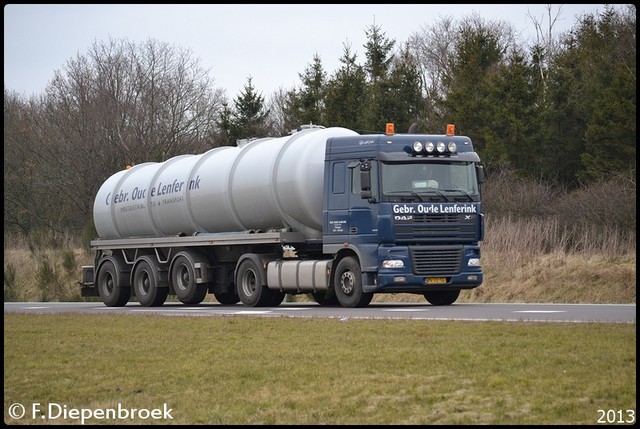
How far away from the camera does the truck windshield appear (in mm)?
23297

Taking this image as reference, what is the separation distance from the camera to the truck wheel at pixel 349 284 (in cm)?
2372

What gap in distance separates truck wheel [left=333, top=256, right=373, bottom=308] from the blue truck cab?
0.06 feet

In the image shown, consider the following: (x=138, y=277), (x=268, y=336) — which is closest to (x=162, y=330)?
(x=268, y=336)

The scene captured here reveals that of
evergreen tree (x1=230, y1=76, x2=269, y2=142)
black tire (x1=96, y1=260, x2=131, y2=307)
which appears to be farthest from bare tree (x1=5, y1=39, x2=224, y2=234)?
black tire (x1=96, y1=260, x2=131, y2=307)

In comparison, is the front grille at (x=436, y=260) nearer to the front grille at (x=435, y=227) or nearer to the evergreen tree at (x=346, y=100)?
the front grille at (x=435, y=227)

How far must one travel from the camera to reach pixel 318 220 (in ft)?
81.7

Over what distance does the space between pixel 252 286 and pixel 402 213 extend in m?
4.94

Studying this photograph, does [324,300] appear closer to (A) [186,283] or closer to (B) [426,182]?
(A) [186,283]

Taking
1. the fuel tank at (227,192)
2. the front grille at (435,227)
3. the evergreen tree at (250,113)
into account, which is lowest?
the front grille at (435,227)

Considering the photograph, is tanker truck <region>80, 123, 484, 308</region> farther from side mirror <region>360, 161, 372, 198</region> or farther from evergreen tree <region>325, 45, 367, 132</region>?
evergreen tree <region>325, 45, 367, 132</region>

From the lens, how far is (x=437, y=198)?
918 inches

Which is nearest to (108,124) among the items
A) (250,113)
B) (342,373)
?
(250,113)

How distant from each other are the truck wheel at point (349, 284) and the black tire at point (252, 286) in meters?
2.22

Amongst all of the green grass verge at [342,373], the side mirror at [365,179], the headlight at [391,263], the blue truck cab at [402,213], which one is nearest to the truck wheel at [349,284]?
the blue truck cab at [402,213]
